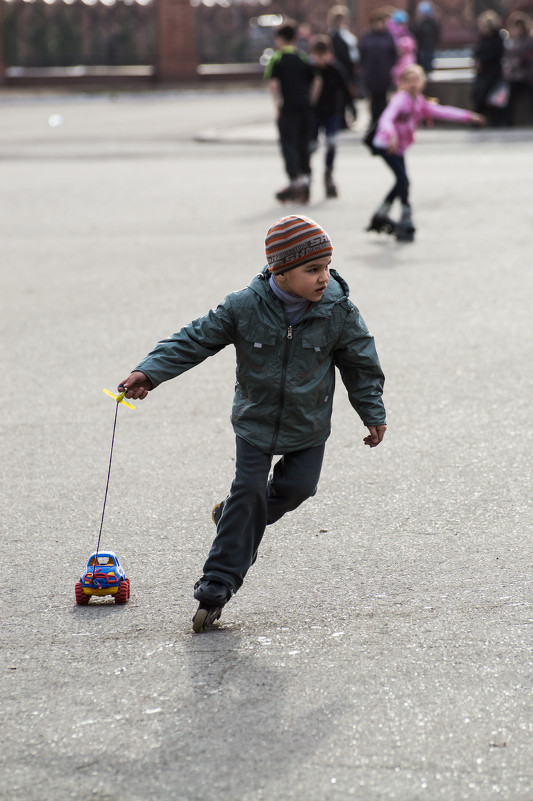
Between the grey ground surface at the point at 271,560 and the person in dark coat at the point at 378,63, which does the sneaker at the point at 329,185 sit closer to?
the grey ground surface at the point at 271,560

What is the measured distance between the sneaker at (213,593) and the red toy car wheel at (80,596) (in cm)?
48

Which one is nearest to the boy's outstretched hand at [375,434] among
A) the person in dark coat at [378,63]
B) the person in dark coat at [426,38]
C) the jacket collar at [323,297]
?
the jacket collar at [323,297]

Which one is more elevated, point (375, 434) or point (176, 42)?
point (375, 434)

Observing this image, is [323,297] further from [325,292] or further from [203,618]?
[203,618]

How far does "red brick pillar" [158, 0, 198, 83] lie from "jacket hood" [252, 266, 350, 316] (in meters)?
39.4

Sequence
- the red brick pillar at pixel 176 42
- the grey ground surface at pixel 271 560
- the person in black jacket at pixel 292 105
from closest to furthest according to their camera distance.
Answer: the grey ground surface at pixel 271 560, the person in black jacket at pixel 292 105, the red brick pillar at pixel 176 42

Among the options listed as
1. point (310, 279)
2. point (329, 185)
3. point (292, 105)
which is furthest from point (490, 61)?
point (310, 279)

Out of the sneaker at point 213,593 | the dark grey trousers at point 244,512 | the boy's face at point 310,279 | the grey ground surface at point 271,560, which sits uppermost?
the boy's face at point 310,279

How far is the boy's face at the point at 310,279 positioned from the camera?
163 inches

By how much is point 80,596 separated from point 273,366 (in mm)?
1133

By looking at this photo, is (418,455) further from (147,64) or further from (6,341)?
(147,64)

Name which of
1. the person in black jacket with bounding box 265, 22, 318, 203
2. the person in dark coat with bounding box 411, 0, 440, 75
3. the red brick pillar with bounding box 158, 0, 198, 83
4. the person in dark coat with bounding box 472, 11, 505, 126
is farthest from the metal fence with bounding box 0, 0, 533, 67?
the person in black jacket with bounding box 265, 22, 318, 203

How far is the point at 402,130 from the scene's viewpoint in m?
12.2

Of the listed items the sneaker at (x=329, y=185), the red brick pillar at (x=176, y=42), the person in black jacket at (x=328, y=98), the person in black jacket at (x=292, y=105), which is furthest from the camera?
the red brick pillar at (x=176, y=42)
